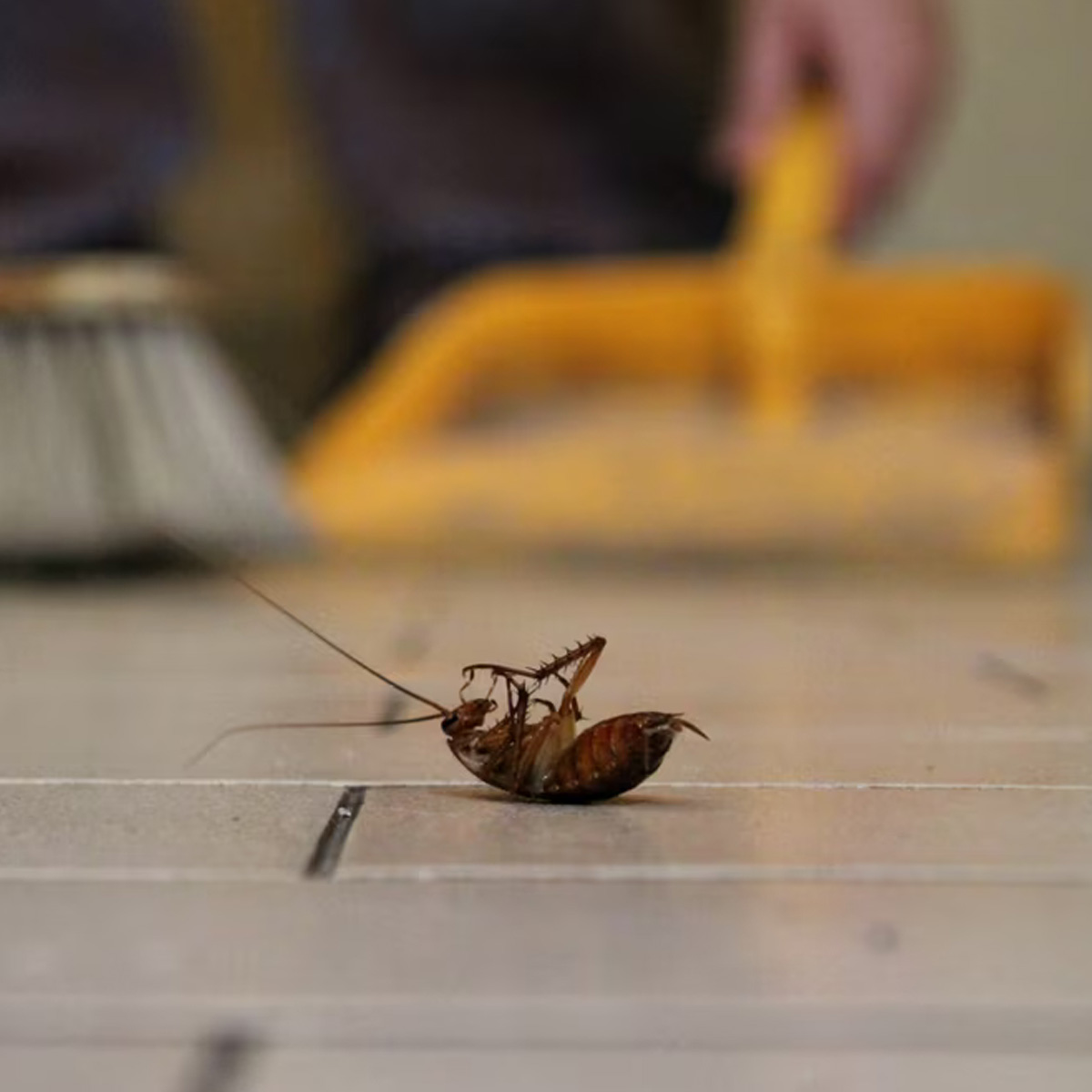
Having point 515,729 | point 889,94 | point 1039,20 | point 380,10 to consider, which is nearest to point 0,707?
point 515,729

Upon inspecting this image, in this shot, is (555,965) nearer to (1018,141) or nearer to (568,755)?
(568,755)

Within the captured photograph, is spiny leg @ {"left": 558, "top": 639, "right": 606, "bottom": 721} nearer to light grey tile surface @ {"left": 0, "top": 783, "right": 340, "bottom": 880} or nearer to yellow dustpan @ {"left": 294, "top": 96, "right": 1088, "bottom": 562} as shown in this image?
light grey tile surface @ {"left": 0, "top": 783, "right": 340, "bottom": 880}

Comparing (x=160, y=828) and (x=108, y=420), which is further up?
(x=160, y=828)

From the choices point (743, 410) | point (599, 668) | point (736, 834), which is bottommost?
point (743, 410)

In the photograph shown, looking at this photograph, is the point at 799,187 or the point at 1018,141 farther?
the point at 1018,141

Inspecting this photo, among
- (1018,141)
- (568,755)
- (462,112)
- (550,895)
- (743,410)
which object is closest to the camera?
(550,895)

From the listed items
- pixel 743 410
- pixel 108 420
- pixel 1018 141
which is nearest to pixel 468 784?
pixel 108 420
